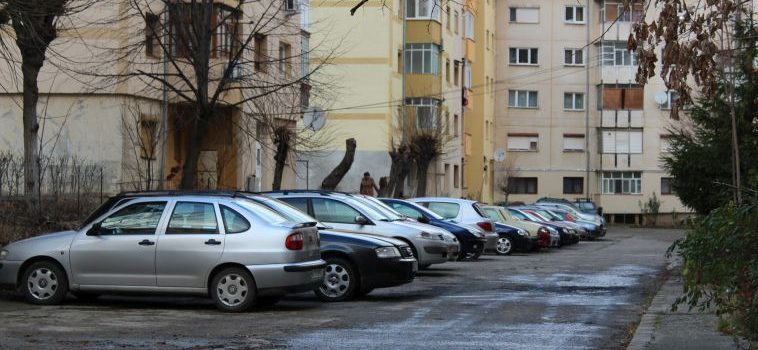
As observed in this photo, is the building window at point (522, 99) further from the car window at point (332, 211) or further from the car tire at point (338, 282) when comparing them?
the car tire at point (338, 282)

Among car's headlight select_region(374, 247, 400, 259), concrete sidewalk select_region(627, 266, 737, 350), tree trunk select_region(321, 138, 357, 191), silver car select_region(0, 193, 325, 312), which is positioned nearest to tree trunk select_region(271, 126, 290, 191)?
tree trunk select_region(321, 138, 357, 191)

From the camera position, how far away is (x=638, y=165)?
72750 millimetres

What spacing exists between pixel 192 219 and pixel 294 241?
1.36 m

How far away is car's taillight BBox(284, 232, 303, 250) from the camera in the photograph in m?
14.4

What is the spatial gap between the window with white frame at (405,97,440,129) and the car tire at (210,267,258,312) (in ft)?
113

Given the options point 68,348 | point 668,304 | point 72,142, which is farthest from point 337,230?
point 72,142

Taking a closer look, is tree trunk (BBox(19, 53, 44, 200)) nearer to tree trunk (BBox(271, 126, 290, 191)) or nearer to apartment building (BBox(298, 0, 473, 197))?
tree trunk (BBox(271, 126, 290, 191))

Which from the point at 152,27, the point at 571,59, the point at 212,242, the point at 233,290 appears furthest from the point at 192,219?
the point at 571,59

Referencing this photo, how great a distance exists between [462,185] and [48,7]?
48.1 meters

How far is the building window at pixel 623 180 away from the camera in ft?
239

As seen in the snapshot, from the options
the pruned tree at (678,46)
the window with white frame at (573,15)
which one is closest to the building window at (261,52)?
the pruned tree at (678,46)

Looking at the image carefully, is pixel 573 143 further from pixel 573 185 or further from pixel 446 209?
pixel 446 209

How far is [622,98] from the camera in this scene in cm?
7200

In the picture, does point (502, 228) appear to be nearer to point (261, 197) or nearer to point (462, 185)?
point (261, 197)
